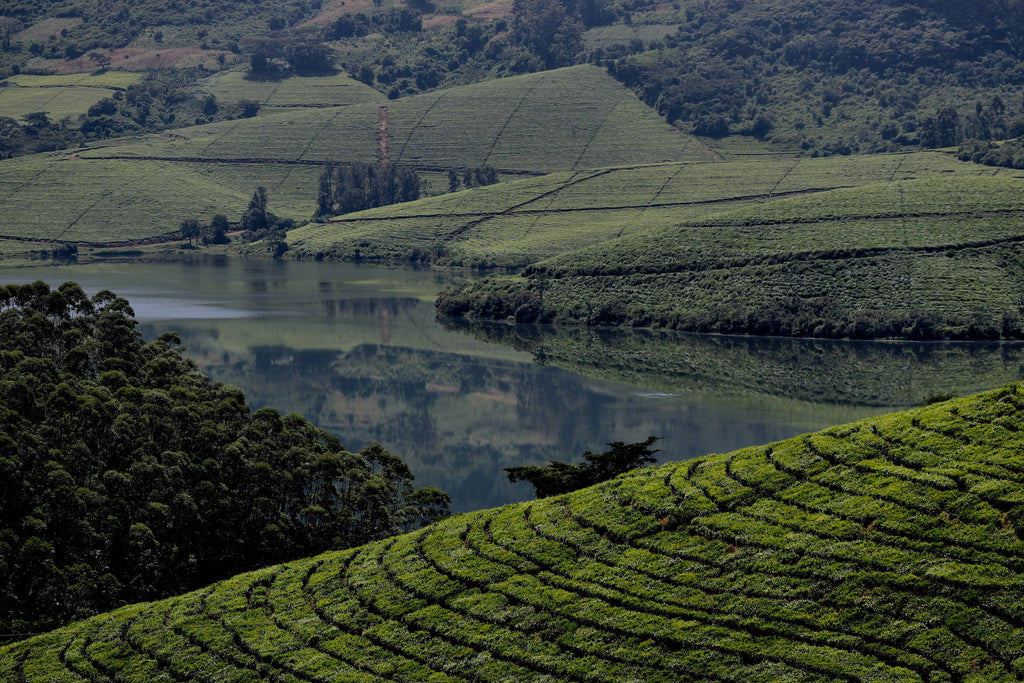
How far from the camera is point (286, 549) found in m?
58.0

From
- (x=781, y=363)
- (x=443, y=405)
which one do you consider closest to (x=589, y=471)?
(x=443, y=405)

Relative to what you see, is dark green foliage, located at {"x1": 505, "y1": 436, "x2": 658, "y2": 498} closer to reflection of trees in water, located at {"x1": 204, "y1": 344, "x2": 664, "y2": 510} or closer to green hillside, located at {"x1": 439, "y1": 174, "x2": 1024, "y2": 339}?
reflection of trees in water, located at {"x1": 204, "y1": 344, "x2": 664, "y2": 510}

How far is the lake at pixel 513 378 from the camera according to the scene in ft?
284

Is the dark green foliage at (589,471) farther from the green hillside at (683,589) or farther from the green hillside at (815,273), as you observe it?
the green hillside at (815,273)

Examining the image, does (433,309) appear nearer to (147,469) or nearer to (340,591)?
(147,469)

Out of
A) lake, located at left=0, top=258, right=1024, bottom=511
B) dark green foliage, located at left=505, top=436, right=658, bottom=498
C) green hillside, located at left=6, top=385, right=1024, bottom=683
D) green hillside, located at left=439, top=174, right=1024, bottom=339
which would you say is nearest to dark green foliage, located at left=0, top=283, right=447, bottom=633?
green hillside, located at left=6, top=385, right=1024, bottom=683

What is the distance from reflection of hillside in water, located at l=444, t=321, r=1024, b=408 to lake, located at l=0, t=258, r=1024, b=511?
266 mm

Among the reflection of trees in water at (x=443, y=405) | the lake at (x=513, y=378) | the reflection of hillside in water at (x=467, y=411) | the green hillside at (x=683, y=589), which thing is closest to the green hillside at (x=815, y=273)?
the lake at (x=513, y=378)

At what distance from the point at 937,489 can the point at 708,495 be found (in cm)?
734

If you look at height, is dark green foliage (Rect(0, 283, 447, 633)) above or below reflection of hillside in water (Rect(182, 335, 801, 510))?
above

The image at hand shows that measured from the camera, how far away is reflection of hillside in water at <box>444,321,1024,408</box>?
103 meters

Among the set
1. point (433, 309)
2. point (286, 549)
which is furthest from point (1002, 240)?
point (286, 549)

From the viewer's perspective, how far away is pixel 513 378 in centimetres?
11062

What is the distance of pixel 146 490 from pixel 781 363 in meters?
73.0
